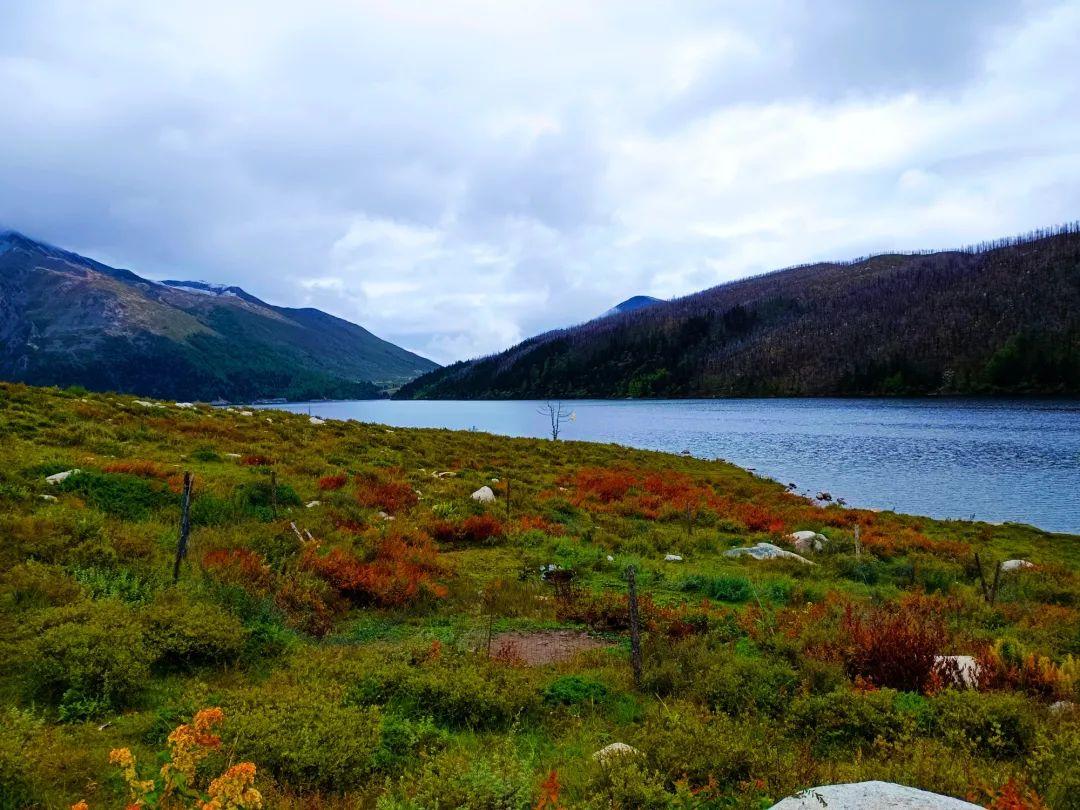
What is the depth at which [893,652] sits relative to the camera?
7941 mm

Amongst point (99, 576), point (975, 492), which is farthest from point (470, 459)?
point (975, 492)

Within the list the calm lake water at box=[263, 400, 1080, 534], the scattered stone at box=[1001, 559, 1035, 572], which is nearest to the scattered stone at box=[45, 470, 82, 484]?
the scattered stone at box=[1001, 559, 1035, 572]

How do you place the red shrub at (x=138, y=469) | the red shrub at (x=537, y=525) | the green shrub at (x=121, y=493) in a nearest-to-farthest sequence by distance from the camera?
the green shrub at (x=121, y=493) < the red shrub at (x=138, y=469) < the red shrub at (x=537, y=525)

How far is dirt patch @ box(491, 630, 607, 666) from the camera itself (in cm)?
871

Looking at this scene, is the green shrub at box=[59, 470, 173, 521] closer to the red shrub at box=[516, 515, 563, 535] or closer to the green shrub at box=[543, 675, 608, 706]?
the red shrub at box=[516, 515, 563, 535]

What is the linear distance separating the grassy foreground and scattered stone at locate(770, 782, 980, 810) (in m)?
0.52

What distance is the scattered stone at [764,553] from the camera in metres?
16.5

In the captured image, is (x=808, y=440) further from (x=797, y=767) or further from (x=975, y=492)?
(x=797, y=767)

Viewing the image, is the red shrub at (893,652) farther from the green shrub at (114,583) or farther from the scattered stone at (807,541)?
the green shrub at (114,583)

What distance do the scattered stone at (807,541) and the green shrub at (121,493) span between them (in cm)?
1804

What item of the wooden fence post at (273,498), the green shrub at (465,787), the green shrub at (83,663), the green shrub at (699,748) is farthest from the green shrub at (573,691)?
the wooden fence post at (273,498)

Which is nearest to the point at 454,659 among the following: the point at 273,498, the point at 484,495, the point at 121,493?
the point at 273,498

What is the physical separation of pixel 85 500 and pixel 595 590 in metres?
10.9

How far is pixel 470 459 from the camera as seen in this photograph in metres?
28.7
